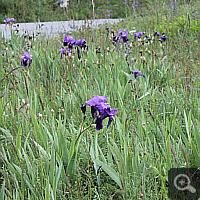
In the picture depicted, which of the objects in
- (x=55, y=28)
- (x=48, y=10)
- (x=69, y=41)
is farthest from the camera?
(x=48, y=10)

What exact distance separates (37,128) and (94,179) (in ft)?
1.66

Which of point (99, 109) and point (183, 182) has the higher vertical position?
point (99, 109)

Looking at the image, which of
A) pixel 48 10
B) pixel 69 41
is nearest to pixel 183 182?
pixel 69 41

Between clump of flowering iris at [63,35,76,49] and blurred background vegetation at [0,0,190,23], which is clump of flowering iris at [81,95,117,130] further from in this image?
blurred background vegetation at [0,0,190,23]

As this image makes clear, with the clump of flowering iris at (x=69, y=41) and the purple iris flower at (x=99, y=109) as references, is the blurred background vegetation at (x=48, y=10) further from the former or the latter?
the purple iris flower at (x=99, y=109)

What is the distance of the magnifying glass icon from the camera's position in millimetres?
1119

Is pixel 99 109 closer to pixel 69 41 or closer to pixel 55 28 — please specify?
pixel 69 41

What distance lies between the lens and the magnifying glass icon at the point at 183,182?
1119 mm

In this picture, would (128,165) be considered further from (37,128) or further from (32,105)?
(32,105)

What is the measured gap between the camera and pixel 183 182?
1141mm

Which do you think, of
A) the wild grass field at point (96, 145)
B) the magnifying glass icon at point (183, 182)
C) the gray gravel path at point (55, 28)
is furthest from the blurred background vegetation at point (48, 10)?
the magnifying glass icon at point (183, 182)

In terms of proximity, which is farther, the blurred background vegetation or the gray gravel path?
the blurred background vegetation

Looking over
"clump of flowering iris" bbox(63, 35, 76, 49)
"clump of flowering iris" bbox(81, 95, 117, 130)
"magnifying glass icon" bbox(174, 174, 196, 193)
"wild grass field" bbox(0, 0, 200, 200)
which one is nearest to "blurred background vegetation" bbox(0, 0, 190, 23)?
"clump of flowering iris" bbox(63, 35, 76, 49)

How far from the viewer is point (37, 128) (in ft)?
4.94
